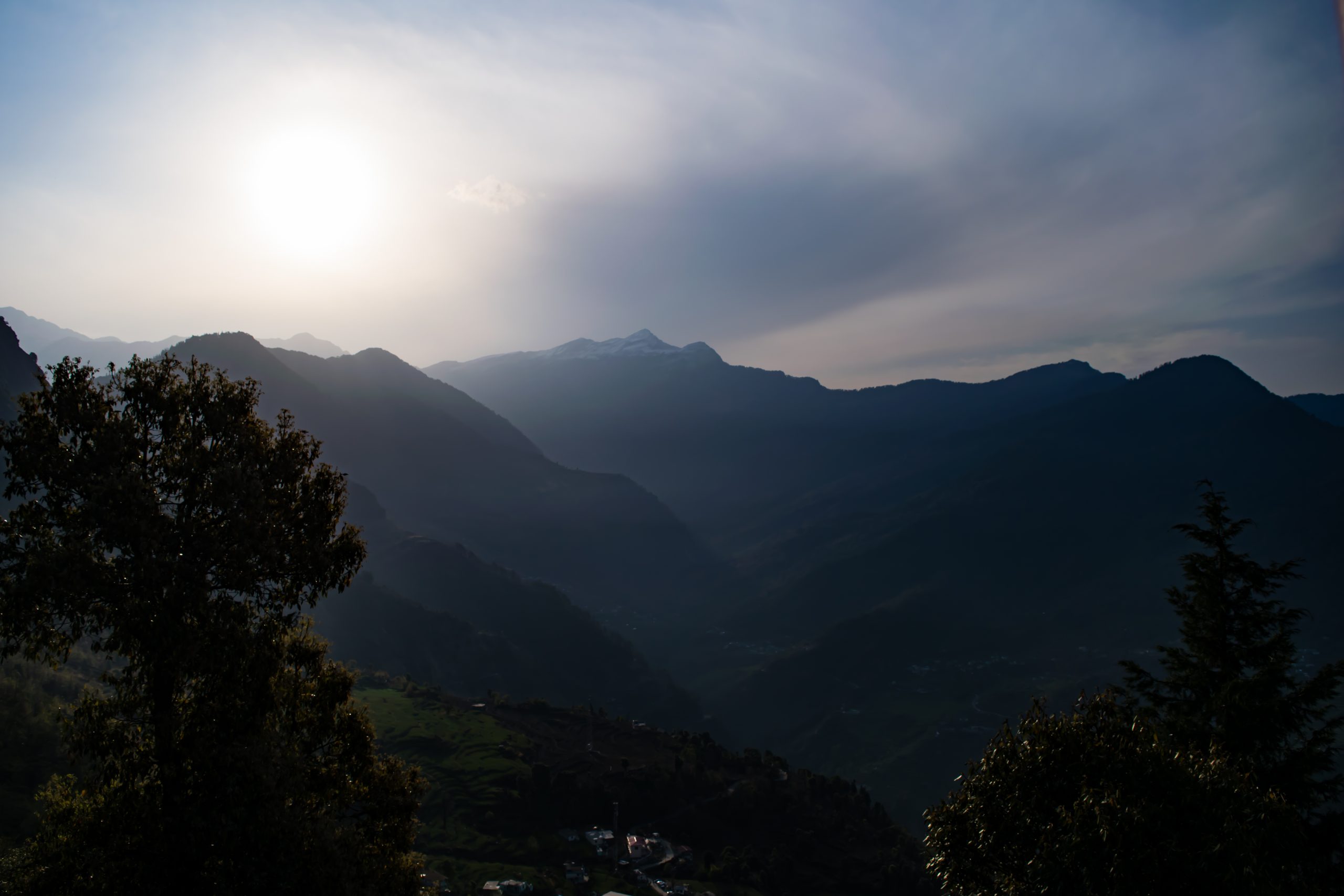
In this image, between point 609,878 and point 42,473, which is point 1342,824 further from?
point 609,878

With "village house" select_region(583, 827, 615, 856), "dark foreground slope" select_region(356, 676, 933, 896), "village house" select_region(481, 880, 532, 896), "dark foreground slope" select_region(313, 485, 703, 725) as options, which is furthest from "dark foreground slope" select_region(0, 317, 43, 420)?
"village house" select_region(583, 827, 615, 856)

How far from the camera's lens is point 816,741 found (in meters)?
178

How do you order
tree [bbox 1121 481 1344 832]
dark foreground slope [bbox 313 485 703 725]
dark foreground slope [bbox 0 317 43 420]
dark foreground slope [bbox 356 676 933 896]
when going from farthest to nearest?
dark foreground slope [bbox 313 485 703 725] → dark foreground slope [bbox 0 317 43 420] → dark foreground slope [bbox 356 676 933 896] → tree [bbox 1121 481 1344 832]

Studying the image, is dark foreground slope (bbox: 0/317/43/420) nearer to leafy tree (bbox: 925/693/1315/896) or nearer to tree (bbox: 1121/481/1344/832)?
leafy tree (bbox: 925/693/1315/896)

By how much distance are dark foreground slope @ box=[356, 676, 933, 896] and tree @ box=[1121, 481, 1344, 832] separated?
45612mm

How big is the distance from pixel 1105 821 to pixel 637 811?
66.0m

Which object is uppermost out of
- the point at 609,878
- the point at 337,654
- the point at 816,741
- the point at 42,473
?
the point at 42,473

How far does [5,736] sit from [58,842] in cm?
4340

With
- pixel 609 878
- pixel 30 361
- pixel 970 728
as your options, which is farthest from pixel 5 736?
pixel 970 728

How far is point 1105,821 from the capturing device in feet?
38.3

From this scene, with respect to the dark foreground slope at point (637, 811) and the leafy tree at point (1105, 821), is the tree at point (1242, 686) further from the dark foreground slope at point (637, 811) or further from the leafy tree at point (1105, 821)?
the dark foreground slope at point (637, 811)

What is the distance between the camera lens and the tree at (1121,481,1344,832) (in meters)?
18.4

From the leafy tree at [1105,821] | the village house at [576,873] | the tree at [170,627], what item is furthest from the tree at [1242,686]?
the village house at [576,873]

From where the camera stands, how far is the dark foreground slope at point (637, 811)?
192 feet
